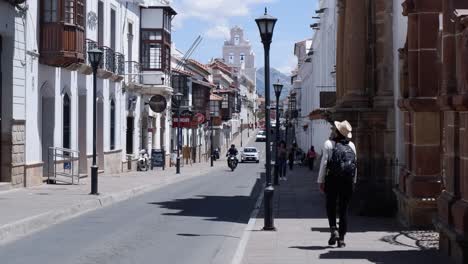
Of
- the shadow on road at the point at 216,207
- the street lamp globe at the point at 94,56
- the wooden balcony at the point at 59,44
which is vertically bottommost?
the shadow on road at the point at 216,207

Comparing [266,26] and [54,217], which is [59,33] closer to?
[54,217]

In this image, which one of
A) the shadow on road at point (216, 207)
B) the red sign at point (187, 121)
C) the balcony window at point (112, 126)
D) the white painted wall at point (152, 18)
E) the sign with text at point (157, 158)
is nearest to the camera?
the shadow on road at point (216, 207)

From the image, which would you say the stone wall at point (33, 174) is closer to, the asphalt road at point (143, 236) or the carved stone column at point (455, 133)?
the asphalt road at point (143, 236)

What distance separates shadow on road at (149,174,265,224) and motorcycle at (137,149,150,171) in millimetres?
17496

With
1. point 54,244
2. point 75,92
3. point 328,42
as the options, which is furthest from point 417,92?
point 328,42

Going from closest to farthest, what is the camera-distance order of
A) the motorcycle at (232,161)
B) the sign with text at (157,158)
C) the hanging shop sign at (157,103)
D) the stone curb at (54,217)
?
the stone curb at (54,217) → the hanging shop sign at (157,103) → the sign with text at (157,158) → the motorcycle at (232,161)

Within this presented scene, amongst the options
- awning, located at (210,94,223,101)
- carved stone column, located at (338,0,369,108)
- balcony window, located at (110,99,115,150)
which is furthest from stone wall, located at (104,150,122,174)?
awning, located at (210,94,223,101)

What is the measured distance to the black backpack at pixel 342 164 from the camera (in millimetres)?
11172

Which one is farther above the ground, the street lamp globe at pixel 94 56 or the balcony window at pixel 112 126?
the street lamp globe at pixel 94 56

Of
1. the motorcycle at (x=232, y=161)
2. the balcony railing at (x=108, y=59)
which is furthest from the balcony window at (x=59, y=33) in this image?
the motorcycle at (x=232, y=161)

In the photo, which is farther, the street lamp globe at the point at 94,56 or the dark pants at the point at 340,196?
the street lamp globe at the point at 94,56

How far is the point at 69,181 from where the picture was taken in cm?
2764

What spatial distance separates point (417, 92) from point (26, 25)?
47.1 feet

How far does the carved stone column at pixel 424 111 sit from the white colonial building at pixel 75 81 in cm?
1284
